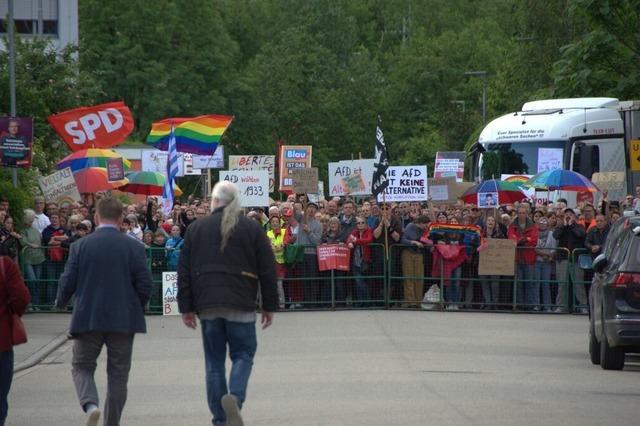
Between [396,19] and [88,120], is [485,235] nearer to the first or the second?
[88,120]

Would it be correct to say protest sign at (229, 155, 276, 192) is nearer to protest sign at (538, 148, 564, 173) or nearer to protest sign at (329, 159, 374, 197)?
protest sign at (329, 159, 374, 197)

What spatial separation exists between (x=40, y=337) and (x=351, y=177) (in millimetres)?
12914

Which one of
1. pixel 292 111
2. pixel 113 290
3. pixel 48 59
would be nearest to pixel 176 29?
pixel 292 111

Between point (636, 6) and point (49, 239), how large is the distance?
13611 millimetres

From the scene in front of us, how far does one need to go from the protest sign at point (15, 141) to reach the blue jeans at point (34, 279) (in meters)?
1.73

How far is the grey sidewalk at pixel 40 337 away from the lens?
18.9 meters

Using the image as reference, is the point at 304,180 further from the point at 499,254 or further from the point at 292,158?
the point at 292,158

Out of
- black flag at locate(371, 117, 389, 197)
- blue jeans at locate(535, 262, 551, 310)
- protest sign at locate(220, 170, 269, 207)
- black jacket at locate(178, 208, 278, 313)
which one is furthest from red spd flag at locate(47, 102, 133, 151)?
black jacket at locate(178, 208, 278, 313)

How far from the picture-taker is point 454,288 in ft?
88.5

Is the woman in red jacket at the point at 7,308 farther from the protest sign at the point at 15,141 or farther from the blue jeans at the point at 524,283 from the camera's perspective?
the blue jeans at the point at 524,283

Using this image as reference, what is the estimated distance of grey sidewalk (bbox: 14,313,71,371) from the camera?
742 inches

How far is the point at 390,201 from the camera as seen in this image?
105 ft

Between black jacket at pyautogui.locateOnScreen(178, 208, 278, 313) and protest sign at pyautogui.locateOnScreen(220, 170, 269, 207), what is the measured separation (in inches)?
739

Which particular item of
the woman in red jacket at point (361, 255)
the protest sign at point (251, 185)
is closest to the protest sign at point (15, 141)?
the protest sign at point (251, 185)
